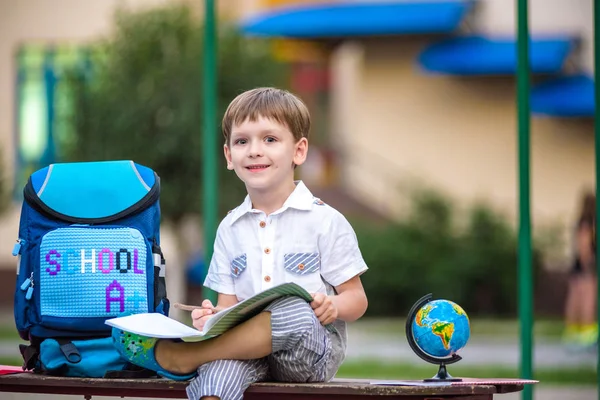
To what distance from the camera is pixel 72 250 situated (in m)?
3.75

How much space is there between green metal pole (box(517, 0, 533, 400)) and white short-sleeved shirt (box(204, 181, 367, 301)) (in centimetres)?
114

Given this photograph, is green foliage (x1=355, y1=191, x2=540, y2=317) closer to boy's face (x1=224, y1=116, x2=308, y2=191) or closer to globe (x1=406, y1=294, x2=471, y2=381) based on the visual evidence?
boy's face (x1=224, y1=116, x2=308, y2=191)

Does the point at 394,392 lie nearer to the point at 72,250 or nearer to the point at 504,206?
the point at 72,250

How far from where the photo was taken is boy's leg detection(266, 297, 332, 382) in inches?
128

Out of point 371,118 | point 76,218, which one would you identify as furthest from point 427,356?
point 371,118

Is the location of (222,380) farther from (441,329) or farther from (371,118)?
(371,118)

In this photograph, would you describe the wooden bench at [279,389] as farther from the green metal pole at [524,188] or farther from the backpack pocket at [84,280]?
the green metal pole at [524,188]

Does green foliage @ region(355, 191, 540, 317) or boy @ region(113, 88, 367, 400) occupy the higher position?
boy @ region(113, 88, 367, 400)

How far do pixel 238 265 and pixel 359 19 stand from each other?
1642 centimetres

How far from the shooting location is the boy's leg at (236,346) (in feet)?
10.7

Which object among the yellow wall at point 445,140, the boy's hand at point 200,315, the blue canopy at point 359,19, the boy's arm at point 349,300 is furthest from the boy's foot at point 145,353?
the yellow wall at point 445,140

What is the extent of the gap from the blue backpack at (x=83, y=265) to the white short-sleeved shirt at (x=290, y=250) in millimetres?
296

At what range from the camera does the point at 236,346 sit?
3.26 metres

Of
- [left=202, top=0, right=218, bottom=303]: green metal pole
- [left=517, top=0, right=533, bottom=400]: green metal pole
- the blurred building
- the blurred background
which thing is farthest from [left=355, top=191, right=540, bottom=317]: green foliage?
[left=517, top=0, right=533, bottom=400]: green metal pole
